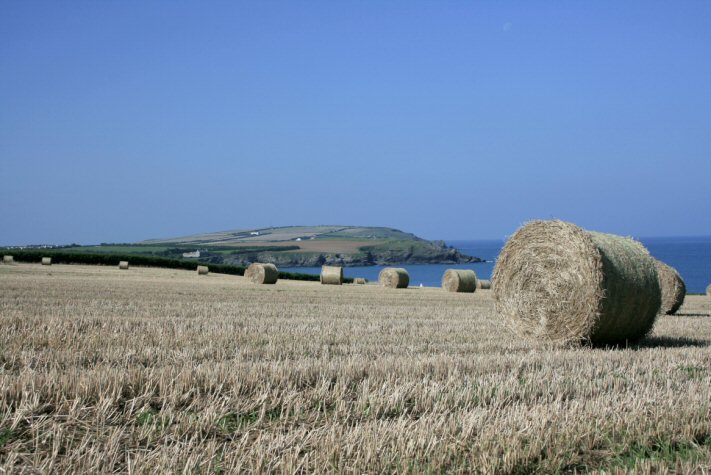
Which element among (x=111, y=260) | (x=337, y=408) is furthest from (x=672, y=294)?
(x=111, y=260)

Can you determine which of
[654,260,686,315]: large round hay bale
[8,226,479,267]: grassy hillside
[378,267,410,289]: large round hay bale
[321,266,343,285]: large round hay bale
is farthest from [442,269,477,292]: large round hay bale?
[8,226,479,267]: grassy hillside

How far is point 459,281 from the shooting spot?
2770 centimetres

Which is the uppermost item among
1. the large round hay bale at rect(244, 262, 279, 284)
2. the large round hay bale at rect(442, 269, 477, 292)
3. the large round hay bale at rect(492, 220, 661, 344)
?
the large round hay bale at rect(492, 220, 661, 344)

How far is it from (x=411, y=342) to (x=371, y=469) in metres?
5.35

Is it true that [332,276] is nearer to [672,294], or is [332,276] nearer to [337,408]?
[672,294]

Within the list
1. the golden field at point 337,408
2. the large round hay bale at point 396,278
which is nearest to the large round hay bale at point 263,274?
the large round hay bale at point 396,278

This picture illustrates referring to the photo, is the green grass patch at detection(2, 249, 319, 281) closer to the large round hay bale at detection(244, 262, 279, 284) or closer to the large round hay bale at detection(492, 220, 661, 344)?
the large round hay bale at detection(244, 262, 279, 284)

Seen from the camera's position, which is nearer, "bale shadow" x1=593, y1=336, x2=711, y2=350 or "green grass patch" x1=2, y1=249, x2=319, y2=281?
"bale shadow" x1=593, y1=336, x2=711, y2=350

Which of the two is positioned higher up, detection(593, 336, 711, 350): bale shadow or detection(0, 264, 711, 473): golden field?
detection(0, 264, 711, 473): golden field

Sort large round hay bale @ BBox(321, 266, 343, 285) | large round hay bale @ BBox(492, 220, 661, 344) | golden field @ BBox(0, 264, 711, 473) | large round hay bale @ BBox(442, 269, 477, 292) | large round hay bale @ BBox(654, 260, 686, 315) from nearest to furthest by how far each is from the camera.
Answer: golden field @ BBox(0, 264, 711, 473), large round hay bale @ BBox(492, 220, 661, 344), large round hay bale @ BBox(654, 260, 686, 315), large round hay bale @ BBox(442, 269, 477, 292), large round hay bale @ BBox(321, 266, 343, 285)

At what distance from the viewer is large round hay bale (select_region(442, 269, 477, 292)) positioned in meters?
27.8

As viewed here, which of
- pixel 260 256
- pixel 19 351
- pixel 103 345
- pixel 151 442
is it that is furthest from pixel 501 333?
pixel 260 256

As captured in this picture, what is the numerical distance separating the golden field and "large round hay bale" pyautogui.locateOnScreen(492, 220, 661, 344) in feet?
4.19

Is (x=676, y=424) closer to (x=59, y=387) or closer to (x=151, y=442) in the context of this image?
(x=151, y=442)
